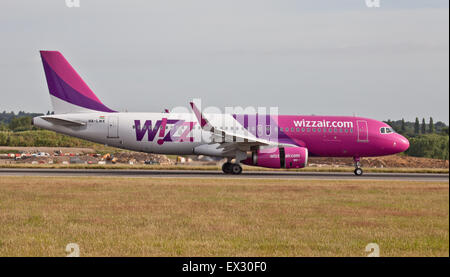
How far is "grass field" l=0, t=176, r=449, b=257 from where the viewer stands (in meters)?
11.5

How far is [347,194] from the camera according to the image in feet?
75.6

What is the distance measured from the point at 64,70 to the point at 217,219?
23.6 m

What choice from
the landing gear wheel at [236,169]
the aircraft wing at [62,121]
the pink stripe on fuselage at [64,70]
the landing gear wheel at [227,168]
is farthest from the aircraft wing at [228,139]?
the pink stripe on fuselage at [64,70]

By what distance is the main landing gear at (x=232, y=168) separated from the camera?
35.1m

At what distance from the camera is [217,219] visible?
50.8 feet

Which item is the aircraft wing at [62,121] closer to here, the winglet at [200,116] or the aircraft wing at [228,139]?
the winglet at [200,116]

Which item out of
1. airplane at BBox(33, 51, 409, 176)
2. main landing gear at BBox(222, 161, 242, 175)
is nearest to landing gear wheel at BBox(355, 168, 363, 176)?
airplane at BBox(33, 51, 409, 176)

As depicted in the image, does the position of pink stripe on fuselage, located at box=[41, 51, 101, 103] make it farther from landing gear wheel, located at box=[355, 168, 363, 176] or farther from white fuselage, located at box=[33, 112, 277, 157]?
landing gear wheel, located at box=[355, 168, 363, 176]

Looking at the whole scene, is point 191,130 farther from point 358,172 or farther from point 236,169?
point 358,172

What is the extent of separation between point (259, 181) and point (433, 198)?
373 inches

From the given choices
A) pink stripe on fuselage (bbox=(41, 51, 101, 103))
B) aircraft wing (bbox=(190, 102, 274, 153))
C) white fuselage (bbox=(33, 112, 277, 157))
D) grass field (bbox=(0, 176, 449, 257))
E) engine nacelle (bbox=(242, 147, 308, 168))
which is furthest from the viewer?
pink stripe on fuselage (bbox=(41, 51, 101, 103))

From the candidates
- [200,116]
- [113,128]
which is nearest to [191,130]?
[200,116]

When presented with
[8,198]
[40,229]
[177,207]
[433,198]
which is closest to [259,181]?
[433,198]

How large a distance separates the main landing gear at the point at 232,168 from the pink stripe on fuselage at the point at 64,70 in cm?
1024
